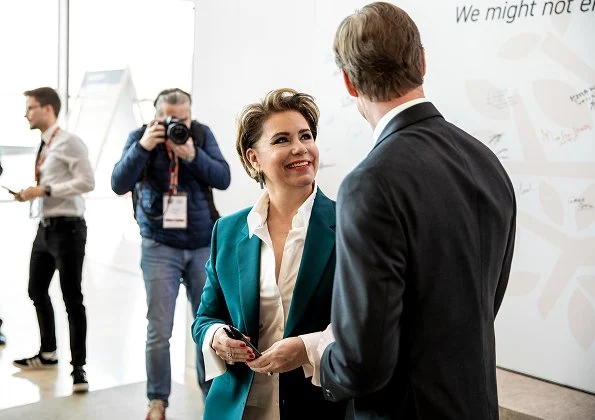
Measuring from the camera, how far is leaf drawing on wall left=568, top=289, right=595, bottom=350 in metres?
2.70

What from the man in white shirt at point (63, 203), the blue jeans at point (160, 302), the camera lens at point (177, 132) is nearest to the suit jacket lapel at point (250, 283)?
the camera lens at point (177, 132)

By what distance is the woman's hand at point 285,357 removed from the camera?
1.73 m

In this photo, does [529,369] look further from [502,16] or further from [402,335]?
[402,335]

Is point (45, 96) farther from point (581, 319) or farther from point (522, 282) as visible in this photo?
point (581, 319)

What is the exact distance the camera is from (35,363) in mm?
4781

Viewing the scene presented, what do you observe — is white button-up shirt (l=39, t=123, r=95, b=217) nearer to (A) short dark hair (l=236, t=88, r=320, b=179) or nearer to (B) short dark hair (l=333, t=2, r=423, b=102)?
(A) short dark hair (l=236, t=88, r=320, b=179)

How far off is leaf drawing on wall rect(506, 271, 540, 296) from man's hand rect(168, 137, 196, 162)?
1644 mm

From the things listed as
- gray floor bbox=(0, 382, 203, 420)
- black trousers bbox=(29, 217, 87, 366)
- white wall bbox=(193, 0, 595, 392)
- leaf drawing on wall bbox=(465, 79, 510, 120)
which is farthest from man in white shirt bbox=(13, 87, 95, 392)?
leaf drawing on wall bbox=(465, 79, 510, 120)

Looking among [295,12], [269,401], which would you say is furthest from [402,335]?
[295,12]

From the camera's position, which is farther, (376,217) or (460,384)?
(460,384)

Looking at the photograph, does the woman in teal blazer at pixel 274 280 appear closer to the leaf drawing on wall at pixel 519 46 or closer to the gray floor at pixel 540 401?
the gray floor at pixel 540 401

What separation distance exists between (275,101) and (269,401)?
0.81 meters

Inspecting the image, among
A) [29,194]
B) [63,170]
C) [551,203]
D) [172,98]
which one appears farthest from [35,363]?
[551,203]

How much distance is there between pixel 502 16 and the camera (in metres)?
2.88
